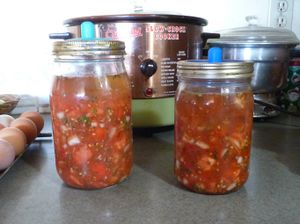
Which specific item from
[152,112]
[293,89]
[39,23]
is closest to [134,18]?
[152,112]

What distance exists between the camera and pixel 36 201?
1.42 ft

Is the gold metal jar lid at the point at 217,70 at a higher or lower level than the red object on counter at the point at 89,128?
higher

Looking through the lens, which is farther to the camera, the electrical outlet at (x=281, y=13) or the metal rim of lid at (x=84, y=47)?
the electrical outlet at (x=281, y=13)

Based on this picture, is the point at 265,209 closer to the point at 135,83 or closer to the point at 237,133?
the point at 237,133

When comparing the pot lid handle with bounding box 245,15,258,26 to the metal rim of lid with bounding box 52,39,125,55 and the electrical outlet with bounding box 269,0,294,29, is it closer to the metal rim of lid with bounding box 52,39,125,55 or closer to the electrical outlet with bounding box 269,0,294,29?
the electrical outlet with bounding box 269,0,294,29

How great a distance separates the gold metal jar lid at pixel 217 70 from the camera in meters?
0.40

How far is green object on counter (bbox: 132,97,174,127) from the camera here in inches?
25.8

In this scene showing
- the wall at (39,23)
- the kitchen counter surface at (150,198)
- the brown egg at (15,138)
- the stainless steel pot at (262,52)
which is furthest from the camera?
the wall at (39,23)

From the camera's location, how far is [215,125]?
419 millimetres

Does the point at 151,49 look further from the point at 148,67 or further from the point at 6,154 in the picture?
the point at 6,154

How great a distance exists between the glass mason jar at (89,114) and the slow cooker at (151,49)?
16 cm

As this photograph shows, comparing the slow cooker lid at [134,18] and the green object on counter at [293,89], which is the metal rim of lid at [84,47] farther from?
the green object on counter at [293,89]

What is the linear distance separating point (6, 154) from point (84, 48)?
0.69ft

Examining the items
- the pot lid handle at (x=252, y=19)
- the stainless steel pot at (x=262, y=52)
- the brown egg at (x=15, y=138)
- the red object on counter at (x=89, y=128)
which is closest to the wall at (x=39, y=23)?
the pot lid handle at (x=252, y=19)
